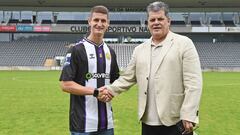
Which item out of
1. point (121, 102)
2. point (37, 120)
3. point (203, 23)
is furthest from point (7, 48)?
point (37, 120)

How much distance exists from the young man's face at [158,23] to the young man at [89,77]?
0.47 meters

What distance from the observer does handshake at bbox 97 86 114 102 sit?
4.14 meters

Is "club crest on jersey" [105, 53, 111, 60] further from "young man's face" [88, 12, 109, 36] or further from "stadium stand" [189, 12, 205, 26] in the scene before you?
"stadium stand" [189, 12, 205, 26]

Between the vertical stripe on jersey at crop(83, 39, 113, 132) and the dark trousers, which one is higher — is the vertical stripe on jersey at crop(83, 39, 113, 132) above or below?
above

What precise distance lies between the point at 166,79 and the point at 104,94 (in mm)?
626

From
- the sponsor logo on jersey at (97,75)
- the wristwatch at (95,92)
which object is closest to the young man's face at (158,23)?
the sponsor logo on jersey at (97,75)

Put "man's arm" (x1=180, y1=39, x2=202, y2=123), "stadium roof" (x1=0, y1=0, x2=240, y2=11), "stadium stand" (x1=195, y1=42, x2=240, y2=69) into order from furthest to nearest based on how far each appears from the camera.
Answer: "stadium stand" (x1=195, y1=42, x2=240, y2=69) → "stadium roof" (x1=0, y1=0, x2=240, y2=11) → "man's arm" (x1=180, y1=39, x2=202, y2=123)

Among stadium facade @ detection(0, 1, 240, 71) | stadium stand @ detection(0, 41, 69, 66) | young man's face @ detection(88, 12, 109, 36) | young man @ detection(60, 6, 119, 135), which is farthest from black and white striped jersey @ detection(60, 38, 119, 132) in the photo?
stadium facade @ detection(0, 1, 240, 71)

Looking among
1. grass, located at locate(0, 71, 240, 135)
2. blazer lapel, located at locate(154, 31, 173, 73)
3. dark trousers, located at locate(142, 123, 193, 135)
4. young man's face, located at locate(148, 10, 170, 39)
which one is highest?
young man's face, located at locate(148, 10, 170, 39)

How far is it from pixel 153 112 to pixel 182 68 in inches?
20.3

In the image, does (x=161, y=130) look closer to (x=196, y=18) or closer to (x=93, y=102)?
(x=93, y=102)

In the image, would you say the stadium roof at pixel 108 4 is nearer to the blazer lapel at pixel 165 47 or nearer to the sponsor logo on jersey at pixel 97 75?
the sponsor logo on jersey at pixel 97 75

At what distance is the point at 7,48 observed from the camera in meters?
54.7

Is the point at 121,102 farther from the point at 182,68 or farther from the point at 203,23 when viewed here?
the point at 203,23
